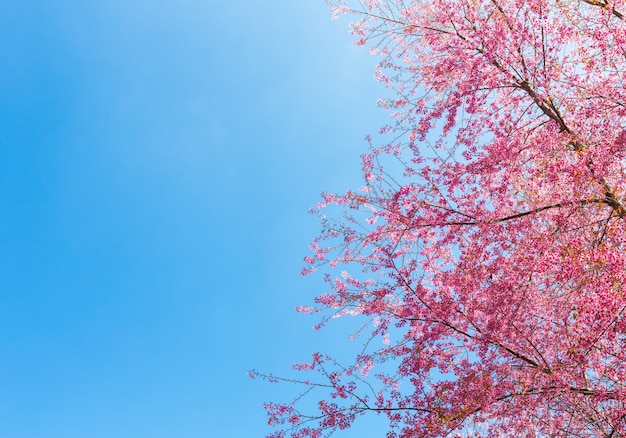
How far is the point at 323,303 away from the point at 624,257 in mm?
4088

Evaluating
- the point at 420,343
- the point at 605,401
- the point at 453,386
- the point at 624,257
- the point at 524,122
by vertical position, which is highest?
the point at 524,122

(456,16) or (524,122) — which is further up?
(456,16)

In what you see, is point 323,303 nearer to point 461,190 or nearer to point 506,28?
point 461,190

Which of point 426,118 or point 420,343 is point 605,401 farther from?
point 426,118

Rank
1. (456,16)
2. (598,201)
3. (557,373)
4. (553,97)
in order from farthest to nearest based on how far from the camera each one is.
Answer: (456,16) → (553,97) → (598,201) → (557,373)

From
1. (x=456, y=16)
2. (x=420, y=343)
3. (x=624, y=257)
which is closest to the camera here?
(x=624, y=257)

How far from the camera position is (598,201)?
221 inches

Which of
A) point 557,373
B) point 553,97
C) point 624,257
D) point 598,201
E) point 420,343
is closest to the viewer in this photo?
point 624,257

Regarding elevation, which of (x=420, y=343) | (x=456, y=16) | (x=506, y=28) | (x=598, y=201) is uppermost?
(x=456, y=16)

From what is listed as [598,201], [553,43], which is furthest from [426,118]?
[598,201]

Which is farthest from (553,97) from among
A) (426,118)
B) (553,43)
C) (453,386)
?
(453,386)

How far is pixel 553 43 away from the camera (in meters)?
6.16

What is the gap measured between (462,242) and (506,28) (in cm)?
320

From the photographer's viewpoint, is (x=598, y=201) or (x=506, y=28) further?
(x=506, y=28)
